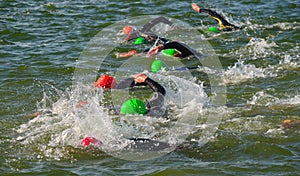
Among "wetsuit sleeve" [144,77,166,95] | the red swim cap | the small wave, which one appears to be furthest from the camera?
the red swim cap

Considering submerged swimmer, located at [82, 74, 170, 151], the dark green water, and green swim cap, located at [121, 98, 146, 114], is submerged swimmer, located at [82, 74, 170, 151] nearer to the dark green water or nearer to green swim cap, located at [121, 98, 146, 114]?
green swim cap, located at [121, 98, 146, 114]

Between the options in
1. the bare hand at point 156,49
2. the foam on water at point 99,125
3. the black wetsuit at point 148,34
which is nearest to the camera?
the foam on water at point 99,125

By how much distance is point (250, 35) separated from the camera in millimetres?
14852

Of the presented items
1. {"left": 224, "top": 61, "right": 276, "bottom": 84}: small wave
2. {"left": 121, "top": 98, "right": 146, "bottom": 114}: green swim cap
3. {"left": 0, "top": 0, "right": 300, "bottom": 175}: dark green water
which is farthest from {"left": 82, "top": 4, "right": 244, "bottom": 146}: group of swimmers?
{"left": 224, "top": 61, "right": 276, "bottom": 84}: small wave

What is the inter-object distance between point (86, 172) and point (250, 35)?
8812 millimetres

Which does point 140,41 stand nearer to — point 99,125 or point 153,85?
point 153,85

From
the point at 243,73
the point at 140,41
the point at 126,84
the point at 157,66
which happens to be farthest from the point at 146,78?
the point at 140,41

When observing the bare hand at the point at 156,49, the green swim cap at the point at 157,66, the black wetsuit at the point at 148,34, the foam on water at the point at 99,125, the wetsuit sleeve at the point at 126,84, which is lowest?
the foam on water at the point at 99,125

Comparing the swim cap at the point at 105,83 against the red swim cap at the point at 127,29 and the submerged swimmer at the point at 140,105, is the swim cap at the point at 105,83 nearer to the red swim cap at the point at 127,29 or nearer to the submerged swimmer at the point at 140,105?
the submerged swimmer at the point at 140,105

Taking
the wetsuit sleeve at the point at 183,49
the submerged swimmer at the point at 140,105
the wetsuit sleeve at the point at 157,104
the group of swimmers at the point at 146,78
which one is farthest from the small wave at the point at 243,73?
the wetsuit sleeve at the point at 157,104

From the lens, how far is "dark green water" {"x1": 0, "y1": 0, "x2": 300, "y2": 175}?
295 inches

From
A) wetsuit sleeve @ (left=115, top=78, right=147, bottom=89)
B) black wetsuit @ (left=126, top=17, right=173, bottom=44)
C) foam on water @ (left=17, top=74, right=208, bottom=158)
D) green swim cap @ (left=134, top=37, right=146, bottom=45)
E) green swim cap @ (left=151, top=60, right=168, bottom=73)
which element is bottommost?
foam on water @ (left=17, top=74, right=208, bottom=158)

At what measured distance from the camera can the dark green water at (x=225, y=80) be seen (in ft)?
24.6

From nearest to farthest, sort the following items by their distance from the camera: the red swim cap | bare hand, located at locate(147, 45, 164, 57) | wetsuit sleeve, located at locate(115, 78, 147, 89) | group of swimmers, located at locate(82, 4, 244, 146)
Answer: group of swimmers, located at locate(82, 4, 244, 146) → wetsuit sleeve, located at locate(115, 78, 147, 89) → bare hand, located at locate(147, 45, 164, 57) → the red swim cap
